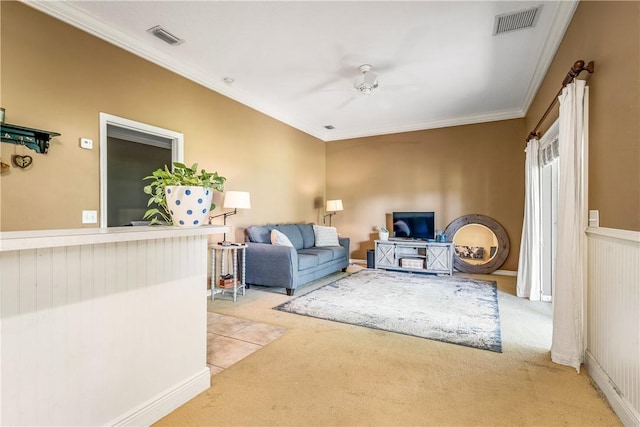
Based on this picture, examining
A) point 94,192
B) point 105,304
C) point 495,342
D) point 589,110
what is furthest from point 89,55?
point 495,342

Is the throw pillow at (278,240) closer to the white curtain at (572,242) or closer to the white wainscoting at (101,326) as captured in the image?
the white wainscoting at (101,326)

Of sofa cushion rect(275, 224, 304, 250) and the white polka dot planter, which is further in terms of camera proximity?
sofa cushion rect(275, 224, 304, 250)

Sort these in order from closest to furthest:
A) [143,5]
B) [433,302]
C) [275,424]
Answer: [275,424] → [143,5] → [433,302]

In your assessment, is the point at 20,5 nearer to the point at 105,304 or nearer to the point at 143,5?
the point at 143,5

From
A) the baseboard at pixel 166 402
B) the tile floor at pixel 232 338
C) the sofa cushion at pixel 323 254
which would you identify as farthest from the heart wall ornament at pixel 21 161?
the sofa cushion at pixel 323 254

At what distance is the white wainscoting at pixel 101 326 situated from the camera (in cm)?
117

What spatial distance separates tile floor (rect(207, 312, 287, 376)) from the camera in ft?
7.69

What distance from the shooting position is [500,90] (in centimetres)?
456

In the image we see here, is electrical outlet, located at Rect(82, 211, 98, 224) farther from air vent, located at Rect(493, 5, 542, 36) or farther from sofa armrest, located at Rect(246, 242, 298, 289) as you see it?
air vent, located at Rect(493, 5, 542, 36)

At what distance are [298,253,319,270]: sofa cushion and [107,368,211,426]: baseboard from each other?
7.84ft

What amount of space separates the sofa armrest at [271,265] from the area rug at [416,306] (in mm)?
367

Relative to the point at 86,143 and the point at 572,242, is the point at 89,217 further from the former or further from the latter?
the point at 572,242

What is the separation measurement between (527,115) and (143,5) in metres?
5.61

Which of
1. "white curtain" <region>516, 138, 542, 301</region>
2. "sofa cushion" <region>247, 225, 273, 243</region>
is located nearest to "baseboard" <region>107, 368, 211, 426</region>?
"sofa cushion" <region>247, 225, 273, 243</region>
